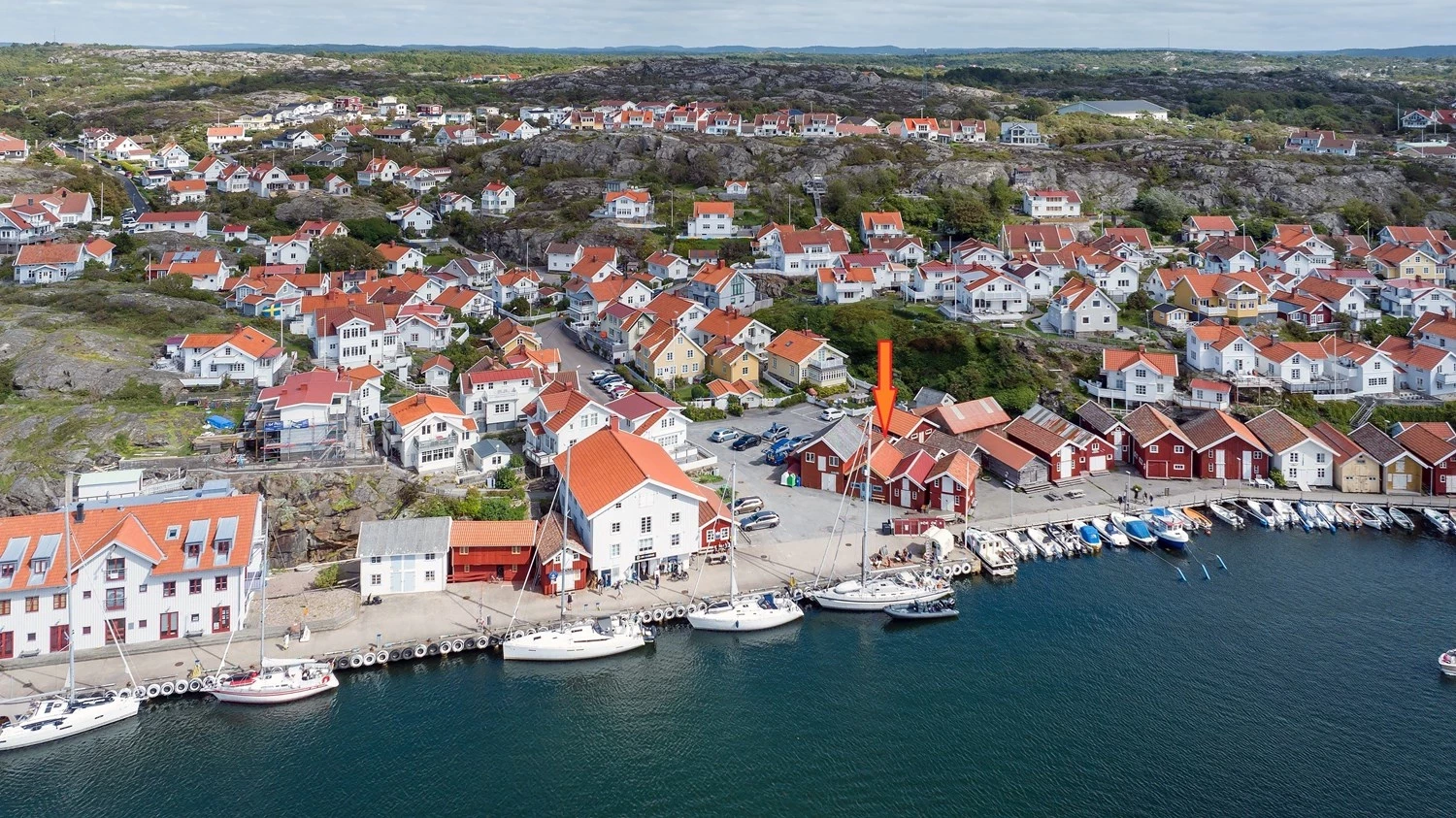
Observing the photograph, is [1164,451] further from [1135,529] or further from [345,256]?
[345,256]

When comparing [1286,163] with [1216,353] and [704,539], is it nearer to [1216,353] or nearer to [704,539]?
[1216,353]

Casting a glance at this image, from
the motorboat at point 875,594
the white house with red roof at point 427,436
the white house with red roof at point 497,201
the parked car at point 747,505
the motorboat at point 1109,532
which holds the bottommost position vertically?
the motorboat at point 875,594

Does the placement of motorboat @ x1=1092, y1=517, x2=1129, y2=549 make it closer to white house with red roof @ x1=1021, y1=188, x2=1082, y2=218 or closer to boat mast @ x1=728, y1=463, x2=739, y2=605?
boat mast @ x1=728, y1=463, x2=739, y2=605

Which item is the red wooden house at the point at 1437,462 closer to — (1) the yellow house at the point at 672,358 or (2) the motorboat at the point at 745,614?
(2) the motorboat at the point at 745,614

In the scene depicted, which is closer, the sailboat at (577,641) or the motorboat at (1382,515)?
the sailboat at (577,641)

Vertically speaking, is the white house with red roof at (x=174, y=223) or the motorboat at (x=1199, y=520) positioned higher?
the white house with red roof at (x=174, y=223)

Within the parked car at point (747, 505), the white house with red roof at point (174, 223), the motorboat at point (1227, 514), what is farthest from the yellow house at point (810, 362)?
the white house with red roof at point (174, 223)
